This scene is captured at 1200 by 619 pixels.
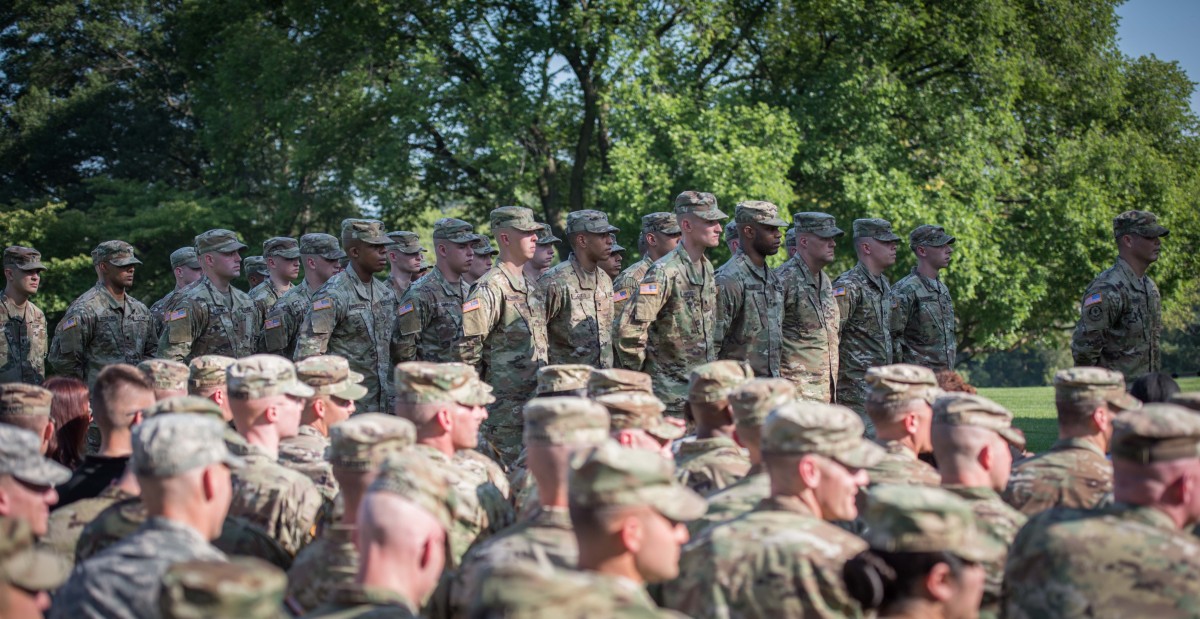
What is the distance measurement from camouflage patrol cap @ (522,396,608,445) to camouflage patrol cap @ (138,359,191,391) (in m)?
3.65

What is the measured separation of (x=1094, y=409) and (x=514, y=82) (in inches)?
774

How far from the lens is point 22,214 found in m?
25.5

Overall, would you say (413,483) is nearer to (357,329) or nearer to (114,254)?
(357,329)

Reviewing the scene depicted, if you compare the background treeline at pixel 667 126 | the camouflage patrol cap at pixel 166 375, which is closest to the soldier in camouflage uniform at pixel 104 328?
the camouflage patrol cap at pixel 166 375

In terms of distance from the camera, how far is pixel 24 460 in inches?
170

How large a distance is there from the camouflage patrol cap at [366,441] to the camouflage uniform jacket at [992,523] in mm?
2230

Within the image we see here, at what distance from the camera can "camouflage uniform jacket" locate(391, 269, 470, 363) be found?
10.4m

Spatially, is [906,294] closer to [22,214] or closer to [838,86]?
[838,86]

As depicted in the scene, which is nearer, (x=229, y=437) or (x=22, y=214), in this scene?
(x=229, y=437)

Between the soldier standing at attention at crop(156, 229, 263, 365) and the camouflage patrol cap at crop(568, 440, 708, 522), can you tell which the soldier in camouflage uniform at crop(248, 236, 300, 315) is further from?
the camouflage patrol cap at crop(568, 440, 708, 522)

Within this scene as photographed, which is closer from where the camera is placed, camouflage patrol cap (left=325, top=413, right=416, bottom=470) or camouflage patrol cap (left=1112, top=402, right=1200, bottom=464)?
camouflage patrol cap (left=1112, top=402, right=1200, bottom=464)

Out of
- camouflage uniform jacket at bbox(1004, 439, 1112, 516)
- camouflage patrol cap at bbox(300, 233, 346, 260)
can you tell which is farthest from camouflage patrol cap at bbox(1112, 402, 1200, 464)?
camouflage patrol cap at bbox(300, 233, 346, 260)

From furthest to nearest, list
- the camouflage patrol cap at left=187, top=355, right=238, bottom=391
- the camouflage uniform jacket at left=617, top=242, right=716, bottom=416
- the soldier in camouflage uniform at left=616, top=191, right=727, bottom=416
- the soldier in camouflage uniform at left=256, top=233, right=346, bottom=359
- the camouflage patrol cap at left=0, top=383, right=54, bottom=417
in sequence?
the soldier in camouflage uniform at left=256, top=233, right=346, bottom=359, the camouflage uniform jacket at left=617, top=242, right=716, bottom=416, the soldier in camouflage uniform at left=616, top=191, right=727, bottom=416, the camouflage patrol cap at left=187, top=355, right=238, bottom=391, the camouflage patrol cap at left=0, top=383, right=54, bottom=417

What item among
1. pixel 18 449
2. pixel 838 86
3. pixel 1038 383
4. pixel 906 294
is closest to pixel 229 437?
pixel 18 449
